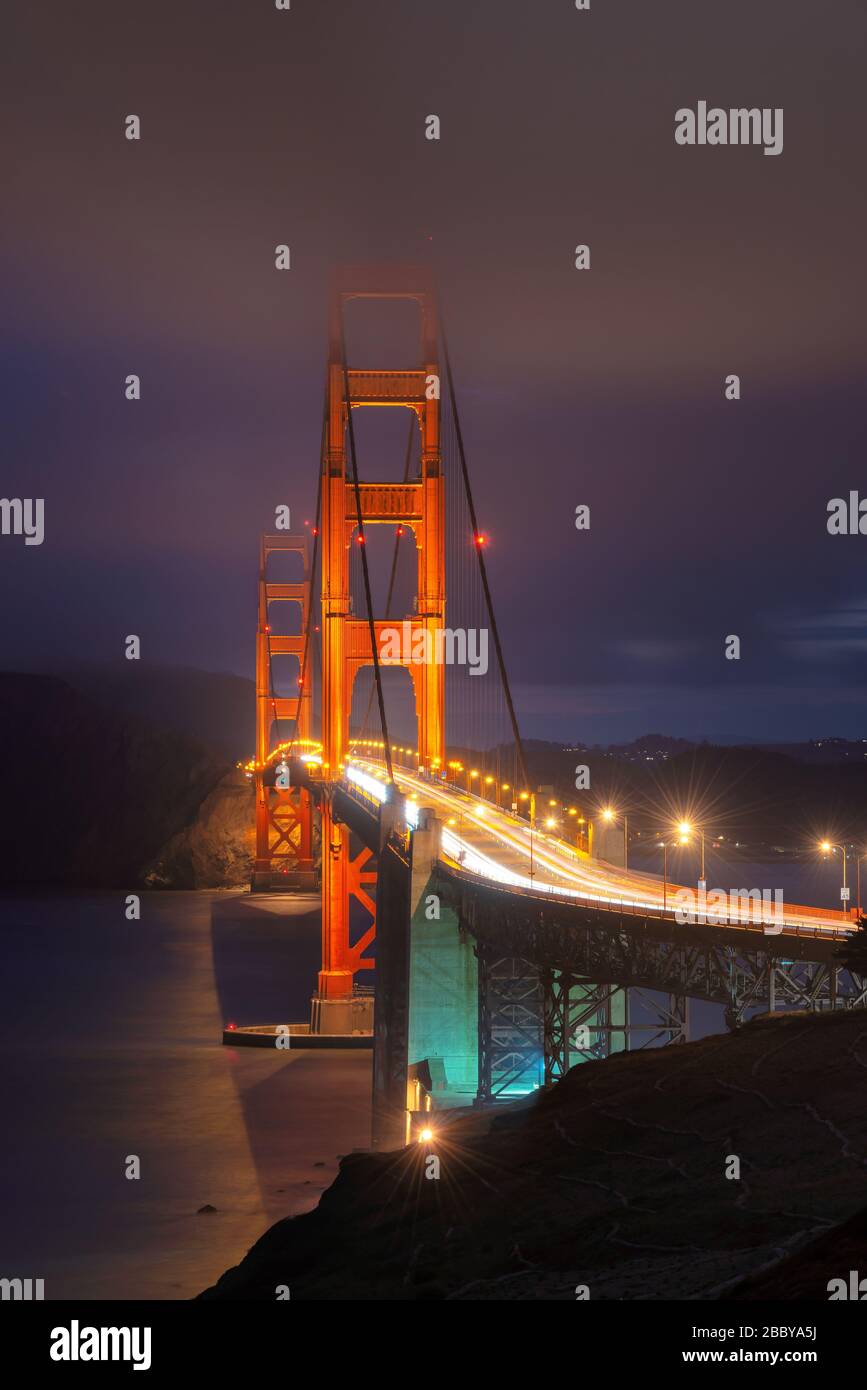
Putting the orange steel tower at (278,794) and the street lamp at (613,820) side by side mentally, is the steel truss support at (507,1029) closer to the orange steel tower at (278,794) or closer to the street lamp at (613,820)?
Answer: the street lamp at (613,820)

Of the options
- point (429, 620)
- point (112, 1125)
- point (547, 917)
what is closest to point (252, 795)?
point (429, 620)

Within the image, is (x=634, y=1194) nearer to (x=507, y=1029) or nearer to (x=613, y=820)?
(x=507, y=1029)

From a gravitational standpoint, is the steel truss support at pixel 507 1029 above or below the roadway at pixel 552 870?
below

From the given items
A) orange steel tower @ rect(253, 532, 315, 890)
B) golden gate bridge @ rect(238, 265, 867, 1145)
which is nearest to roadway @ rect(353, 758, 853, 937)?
golden gate bridge @ rect(238, 265, 867, 1145)

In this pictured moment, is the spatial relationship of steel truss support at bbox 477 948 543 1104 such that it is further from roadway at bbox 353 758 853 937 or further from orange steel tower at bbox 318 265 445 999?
orange steel tower at bbox 318 265 445 999

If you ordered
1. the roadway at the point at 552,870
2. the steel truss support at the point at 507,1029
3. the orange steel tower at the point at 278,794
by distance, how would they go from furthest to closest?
the orange steel tower at the point at 278,794 < the steel truss support at the point at 507,1029 < the roadway at the point at 552,870

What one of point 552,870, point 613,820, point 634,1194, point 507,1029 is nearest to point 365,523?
point 613,820

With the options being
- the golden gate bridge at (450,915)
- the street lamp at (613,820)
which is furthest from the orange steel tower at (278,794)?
the street lamp at (613,820)
